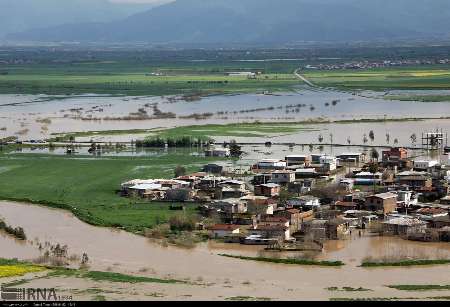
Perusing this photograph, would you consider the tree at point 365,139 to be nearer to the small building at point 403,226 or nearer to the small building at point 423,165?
the small building at point 423,165

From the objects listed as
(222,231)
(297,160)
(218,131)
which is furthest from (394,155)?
(222,231)

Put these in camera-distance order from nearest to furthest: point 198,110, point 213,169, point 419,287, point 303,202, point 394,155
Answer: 1. point 419,287
2. point 303,202
3. point 213,169
4. point 394,155
5. point 198,110

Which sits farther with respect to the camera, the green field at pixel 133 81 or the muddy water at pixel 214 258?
the green field at pixel 133 81

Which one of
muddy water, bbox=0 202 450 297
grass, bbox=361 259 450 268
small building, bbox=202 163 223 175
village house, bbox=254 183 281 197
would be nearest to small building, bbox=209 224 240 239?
muddy water, bbox=0 202 450 297

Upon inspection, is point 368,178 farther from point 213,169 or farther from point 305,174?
point 213,169

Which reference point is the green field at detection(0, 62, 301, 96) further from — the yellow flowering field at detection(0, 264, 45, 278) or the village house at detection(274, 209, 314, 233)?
the yellow flowering field at detection(0, 264, 45, 278)

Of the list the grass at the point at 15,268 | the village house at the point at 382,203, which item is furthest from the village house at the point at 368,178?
the grass at the point at 15,268

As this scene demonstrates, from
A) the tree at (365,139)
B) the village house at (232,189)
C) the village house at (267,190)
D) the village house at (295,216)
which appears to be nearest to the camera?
the village house at (295,216)

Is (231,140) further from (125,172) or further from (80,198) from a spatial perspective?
(80,198)
